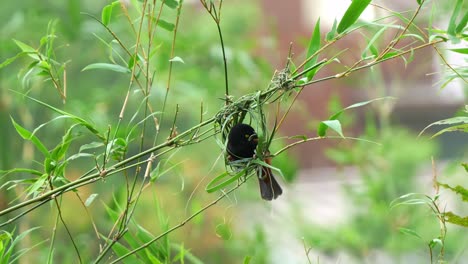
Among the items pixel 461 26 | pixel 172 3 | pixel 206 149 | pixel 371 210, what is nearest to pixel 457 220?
pixel 461 26

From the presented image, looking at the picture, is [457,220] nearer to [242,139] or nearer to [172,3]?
[242,139]

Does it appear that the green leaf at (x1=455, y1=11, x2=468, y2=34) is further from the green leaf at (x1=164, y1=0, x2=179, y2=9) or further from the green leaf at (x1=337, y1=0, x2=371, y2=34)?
the green leaf at (x1=164, y1=0, x2=179, y2=9)

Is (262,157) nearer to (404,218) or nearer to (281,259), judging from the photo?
(404,218)

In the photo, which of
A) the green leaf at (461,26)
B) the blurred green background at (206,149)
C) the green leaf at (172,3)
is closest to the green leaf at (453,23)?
the green leaf at (461,26)

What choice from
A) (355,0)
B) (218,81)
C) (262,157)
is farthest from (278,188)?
(218,81)

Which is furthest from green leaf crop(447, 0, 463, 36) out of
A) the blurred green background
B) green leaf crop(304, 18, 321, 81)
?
the blurred green background

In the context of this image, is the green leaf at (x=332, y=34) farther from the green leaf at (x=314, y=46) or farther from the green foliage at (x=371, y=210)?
the green foliage at (x=371, y=210)
